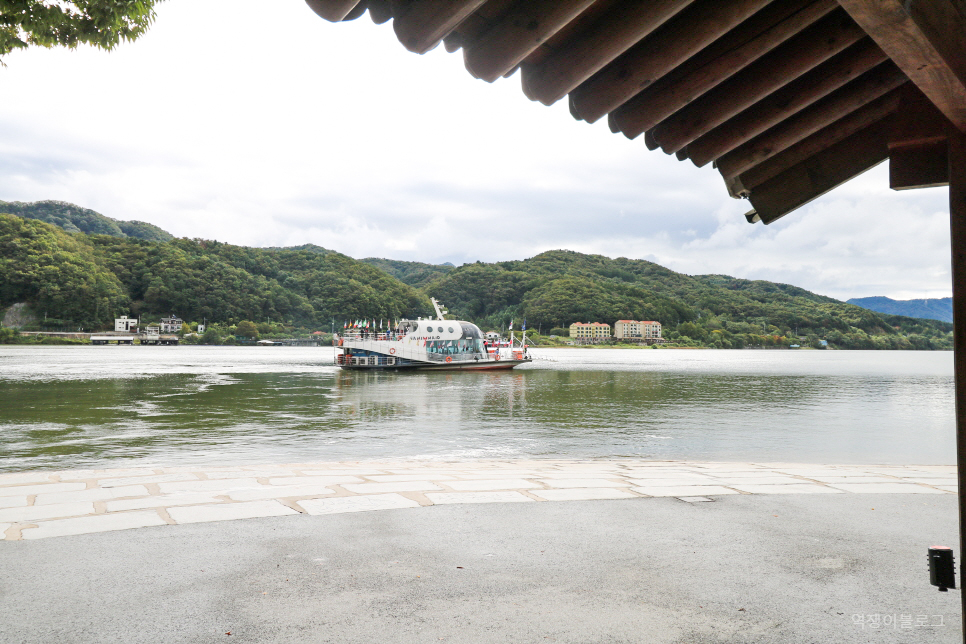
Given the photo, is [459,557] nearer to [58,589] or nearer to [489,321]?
[58,589]

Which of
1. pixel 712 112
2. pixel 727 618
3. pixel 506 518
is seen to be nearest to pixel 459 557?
pixel 506 518

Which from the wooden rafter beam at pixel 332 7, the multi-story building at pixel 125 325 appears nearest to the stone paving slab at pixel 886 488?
the wooden rafter beam at pixel 332 7

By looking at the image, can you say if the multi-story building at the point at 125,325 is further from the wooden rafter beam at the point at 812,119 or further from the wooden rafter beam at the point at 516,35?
the wooden rafter beam at the point at 516,35

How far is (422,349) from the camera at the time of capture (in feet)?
143

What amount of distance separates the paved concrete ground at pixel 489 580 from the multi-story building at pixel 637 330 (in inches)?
4840

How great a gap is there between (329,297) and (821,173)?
112585mm

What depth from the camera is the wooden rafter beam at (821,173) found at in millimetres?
2930

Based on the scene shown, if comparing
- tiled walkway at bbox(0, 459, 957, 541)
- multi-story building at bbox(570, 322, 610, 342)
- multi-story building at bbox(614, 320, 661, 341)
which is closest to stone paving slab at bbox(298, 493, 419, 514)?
tiled walkway at bbox(0, 459, 957, 541)

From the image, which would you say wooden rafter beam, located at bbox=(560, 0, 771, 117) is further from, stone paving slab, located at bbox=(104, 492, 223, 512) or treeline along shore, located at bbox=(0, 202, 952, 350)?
treeline along shore, located at bbox=(0, 202, 952, 350)

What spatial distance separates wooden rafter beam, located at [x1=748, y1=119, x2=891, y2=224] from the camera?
2.93m

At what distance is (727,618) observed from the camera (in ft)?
9.09

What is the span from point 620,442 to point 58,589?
1106 centimetres

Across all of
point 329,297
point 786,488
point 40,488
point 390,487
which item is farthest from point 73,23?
point 329,297

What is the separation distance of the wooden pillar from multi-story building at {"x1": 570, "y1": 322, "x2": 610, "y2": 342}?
406ft
